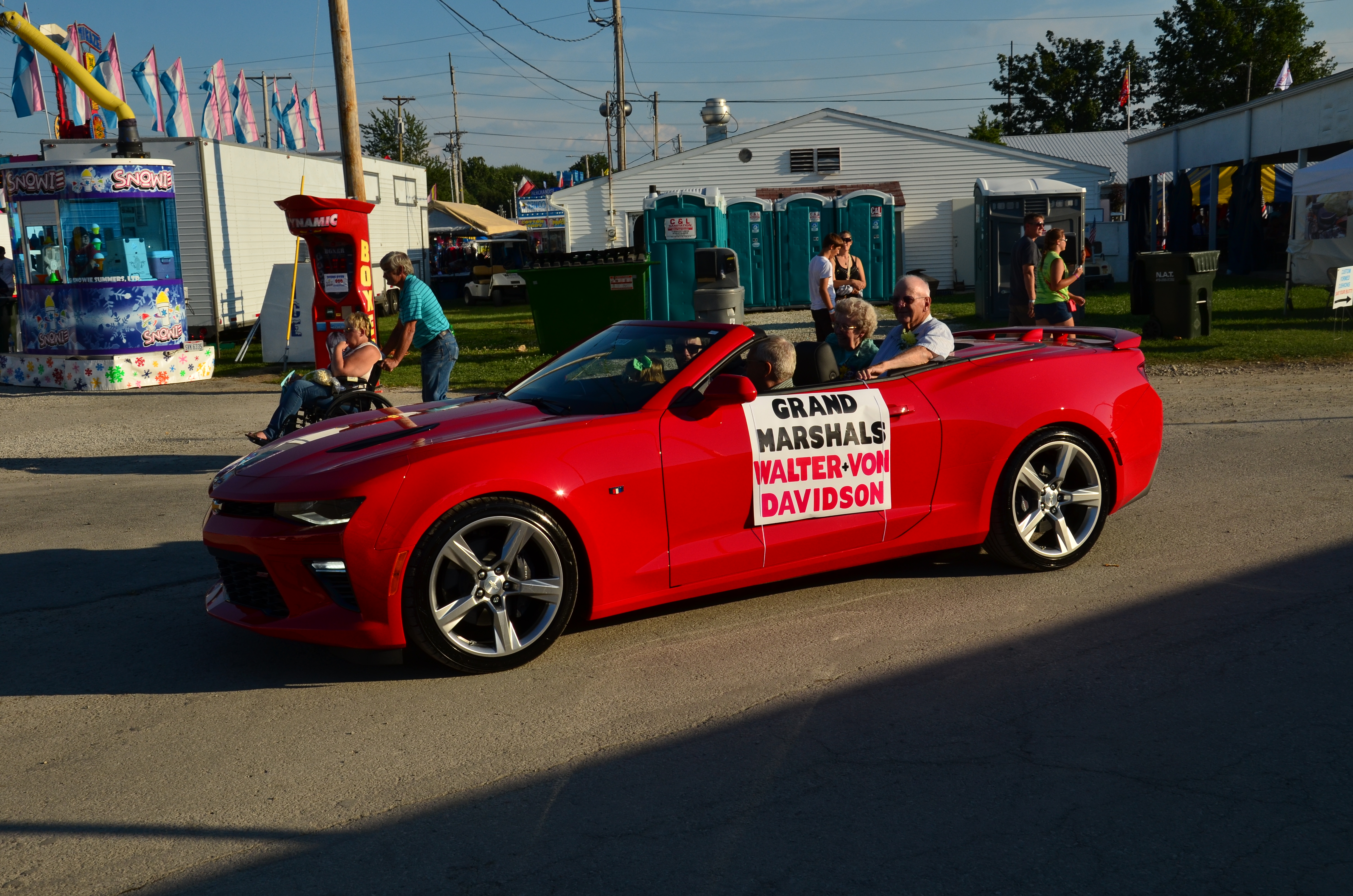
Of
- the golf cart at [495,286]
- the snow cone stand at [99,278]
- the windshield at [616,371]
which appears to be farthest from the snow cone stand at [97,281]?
the golf cart at [495,286]

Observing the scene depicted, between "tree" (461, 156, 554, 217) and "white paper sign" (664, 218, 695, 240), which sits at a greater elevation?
"tree" (461, 156, 554, 217)

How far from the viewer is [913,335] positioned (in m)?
6.24

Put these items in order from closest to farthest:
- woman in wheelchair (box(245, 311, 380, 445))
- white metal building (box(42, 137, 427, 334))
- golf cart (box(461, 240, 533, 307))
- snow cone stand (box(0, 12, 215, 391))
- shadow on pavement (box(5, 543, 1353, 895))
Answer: shadow on pavement (box(5, 543, 1353, 895)) → woman in wheelchair (box(245, 311, 380, 445)) → snow cone stand (box(0, 12, 215, 391)) → white metal building (box(42, 137, 427, 334)) → golf cart (box(461, 240, 533, 307))

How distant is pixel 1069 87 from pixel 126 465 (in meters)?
75.7

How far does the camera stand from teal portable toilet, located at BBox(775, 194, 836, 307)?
26391 mm

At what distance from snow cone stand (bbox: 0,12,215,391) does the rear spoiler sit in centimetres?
1231

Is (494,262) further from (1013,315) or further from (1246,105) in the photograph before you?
(1013,315)

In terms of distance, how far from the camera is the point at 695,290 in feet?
58.5

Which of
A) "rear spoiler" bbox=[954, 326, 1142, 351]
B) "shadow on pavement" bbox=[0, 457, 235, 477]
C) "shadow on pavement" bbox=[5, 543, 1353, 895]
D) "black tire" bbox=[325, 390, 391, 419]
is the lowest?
"shadow on pavement" bbox=[5, 543, 1353, 895]

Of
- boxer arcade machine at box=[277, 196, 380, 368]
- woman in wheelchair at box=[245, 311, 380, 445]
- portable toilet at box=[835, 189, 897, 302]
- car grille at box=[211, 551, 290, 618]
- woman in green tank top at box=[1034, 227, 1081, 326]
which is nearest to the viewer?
car grille at box=[211, 551, 290, 618]

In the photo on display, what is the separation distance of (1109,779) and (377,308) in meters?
26.3

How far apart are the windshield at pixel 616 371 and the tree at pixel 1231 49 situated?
59.0 meters

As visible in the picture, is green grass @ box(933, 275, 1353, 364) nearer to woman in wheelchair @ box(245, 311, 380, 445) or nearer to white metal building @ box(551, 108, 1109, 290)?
white metal building @ box(551, 108, 1109, 290)

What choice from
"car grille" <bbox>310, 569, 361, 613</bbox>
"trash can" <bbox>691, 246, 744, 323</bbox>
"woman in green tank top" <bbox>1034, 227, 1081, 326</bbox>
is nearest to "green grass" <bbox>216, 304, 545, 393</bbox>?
"trash can" <bbox>691, 246, 744, 323</bbox>
